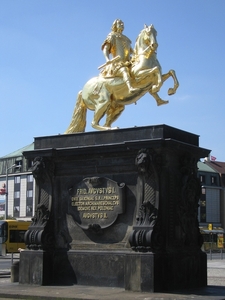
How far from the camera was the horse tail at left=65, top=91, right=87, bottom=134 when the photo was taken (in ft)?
61.7

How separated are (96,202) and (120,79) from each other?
12.4 ft

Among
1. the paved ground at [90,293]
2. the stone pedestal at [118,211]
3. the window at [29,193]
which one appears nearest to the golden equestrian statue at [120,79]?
the stone pedestal at [118,211]

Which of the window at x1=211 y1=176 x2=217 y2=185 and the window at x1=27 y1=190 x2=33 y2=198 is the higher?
the window at x1=211 y1=176 x2=217 y2=185

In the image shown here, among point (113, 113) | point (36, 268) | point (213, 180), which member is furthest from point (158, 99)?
point (213, 180)

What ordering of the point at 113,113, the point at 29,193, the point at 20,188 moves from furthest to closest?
the point at 20,188 → the point at 29,193 → the point at 113,113

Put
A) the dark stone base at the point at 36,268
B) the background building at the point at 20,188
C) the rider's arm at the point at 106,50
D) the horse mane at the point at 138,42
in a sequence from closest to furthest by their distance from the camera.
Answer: the dark stone base at the point at 36,268
the horse mane at the point at 138,42
the rider's arm at the point at 106,50
the background building at the point at 20,188

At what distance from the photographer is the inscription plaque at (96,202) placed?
16422 millimetres

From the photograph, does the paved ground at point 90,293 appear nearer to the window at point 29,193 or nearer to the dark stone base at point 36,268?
the dark stone base at point 36,268

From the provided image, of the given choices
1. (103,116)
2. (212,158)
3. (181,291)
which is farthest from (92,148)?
(212,158)

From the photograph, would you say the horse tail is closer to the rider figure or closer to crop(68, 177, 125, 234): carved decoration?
the rider figure

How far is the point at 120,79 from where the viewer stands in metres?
17.9

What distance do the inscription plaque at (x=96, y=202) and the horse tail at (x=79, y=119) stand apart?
2295mm

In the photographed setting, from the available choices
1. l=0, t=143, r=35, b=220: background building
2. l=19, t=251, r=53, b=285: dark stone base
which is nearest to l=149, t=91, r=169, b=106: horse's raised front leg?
l=19, t=251, r=53, b=285: dark stone base

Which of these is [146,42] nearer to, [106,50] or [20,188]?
[106,50]
